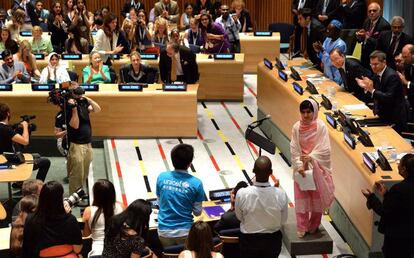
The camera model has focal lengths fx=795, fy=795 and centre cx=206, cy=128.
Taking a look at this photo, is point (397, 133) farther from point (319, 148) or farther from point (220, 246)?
point (220, 246)

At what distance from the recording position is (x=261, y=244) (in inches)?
247

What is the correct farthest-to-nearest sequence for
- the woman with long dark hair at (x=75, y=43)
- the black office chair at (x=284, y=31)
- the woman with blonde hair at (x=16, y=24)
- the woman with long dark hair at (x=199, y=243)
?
the black office chair at (x=284, y=31) < the woman with blonde hair at (x=16, y=24) < the woman with long dark hair at (x=75, y=43) < the woman with long dark hair at (x=199, y=243)

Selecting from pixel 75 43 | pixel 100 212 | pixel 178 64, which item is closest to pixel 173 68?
pixel 178 64

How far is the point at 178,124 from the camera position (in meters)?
10.9

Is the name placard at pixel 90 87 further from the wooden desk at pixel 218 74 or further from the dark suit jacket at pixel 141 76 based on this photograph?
the wooden desk at pixel 218 74

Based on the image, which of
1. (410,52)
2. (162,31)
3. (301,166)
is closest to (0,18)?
(162,31)

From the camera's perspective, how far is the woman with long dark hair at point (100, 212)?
5883 millimetres

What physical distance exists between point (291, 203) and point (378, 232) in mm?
1944

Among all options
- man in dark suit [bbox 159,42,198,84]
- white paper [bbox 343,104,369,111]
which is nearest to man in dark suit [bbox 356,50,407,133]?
white paper [bbox 343,104,369,111]

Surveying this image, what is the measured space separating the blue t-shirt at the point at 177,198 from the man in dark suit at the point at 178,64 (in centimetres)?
494

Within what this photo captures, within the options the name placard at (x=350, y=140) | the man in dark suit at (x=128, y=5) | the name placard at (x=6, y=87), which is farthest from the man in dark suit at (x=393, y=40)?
the man in dark suit at (x=128, y=5)

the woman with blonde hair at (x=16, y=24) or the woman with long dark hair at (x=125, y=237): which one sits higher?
the woman with blonde hair at (x=16, y=24)

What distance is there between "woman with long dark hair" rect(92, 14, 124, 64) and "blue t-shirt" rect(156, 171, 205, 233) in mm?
6232

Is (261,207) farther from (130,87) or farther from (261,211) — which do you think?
(130,87)
